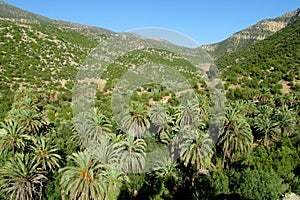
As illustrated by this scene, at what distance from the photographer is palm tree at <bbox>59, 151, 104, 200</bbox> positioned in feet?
84.8

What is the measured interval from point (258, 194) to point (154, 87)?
42864 millimetres

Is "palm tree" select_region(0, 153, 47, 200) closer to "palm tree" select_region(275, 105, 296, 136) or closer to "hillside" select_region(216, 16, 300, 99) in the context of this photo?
"palm tree" select_region(275, 105, 296, 136)

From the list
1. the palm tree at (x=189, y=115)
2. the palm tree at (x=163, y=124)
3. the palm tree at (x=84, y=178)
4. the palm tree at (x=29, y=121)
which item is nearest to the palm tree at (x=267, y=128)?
the palm tree at (x=189, y=115)

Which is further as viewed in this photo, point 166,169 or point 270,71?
point 270,71

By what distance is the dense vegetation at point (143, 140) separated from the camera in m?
29.3

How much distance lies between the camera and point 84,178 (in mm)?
25922

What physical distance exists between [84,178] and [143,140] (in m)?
10.3

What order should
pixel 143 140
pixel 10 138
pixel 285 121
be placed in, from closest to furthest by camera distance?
pixel 10 138, pixel 143 140, pixel 285 121

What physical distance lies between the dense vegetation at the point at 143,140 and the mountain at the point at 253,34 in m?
77.3

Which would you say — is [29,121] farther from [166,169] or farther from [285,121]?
[285,121]

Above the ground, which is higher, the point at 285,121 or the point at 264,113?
the point at 264,113

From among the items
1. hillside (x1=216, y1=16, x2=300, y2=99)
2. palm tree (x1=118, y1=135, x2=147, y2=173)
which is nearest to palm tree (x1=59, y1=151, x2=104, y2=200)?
palm tree (x1=118, y1=135, x2=147, y2=173)

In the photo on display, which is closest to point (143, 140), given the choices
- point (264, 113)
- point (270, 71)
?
point (264, 113)

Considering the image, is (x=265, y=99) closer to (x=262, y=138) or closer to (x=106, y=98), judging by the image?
(x=262, y=138)
